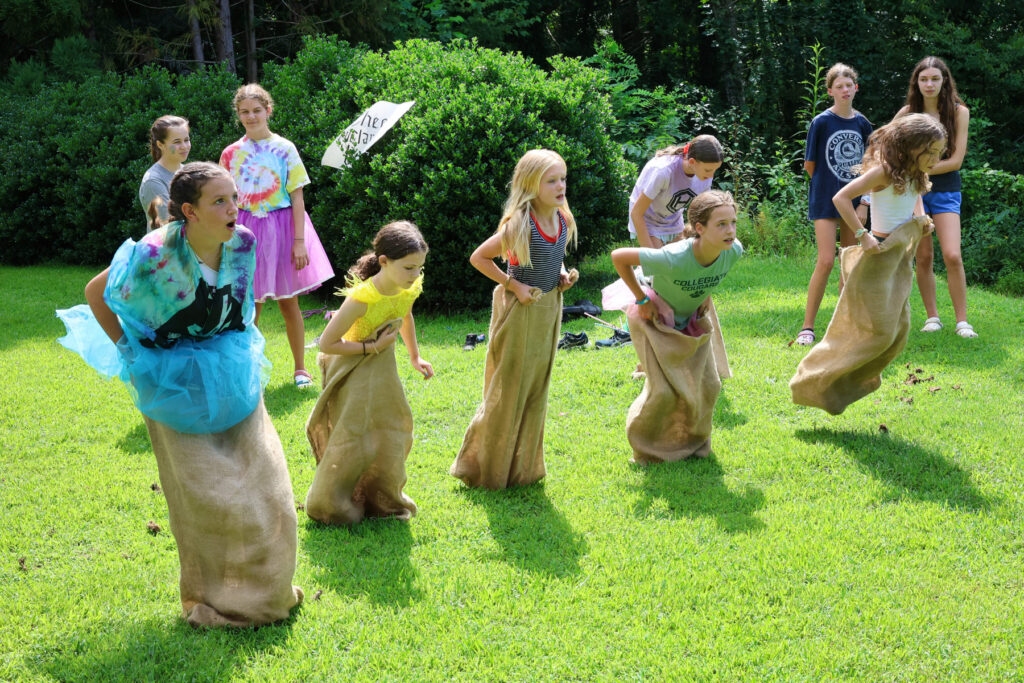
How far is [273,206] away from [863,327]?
4392mm

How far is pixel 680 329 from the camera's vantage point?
5.75 m

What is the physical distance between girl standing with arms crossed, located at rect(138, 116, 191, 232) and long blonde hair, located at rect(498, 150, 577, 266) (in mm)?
2731

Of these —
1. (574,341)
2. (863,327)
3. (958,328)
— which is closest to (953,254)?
(958,328)

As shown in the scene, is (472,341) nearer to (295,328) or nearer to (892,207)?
(295,328)

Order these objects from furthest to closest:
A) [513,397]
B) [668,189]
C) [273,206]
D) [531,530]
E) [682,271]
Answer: [273,206] < [668,189] < [682,271] < [513,397] < [531,530]

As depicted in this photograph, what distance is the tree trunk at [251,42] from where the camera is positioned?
15586 millimetres

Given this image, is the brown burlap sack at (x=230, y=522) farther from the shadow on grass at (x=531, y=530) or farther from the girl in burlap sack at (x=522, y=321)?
the girl in burlap sack at (x=522, y=321)

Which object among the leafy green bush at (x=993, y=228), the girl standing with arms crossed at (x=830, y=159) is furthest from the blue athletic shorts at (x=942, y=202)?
the leafy green bush at (x=993, y=228)

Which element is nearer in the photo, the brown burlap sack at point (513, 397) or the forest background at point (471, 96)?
A: the brown burlap sack at point (513, 397)

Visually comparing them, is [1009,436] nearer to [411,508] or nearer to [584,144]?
[411,508]

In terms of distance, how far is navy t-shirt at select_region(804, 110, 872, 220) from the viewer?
26.8 feet

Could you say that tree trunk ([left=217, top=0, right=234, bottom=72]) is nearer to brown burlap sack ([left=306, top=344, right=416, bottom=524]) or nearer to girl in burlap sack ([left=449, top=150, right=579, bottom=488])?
girl in burlap sack ([left=449, top=150, right=579, bottom=488])

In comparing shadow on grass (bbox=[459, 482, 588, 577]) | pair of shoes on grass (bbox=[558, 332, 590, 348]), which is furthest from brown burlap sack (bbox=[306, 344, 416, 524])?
pair of shoes on grass (bbox=[558, 332, 590, 348])

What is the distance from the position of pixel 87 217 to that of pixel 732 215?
10160 mm
